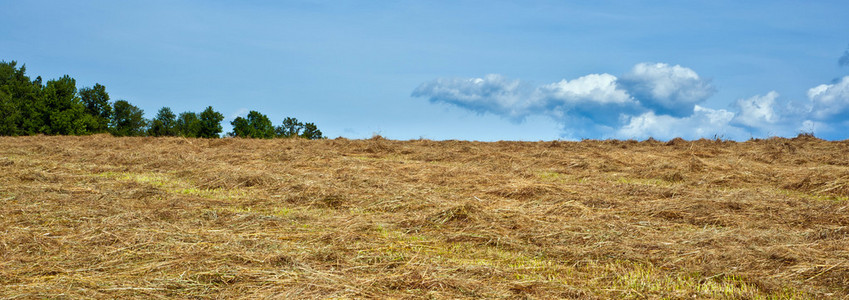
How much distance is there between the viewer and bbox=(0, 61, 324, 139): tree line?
44.0 m

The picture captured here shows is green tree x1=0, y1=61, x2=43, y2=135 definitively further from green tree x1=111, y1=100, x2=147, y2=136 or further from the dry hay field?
the dry hay field

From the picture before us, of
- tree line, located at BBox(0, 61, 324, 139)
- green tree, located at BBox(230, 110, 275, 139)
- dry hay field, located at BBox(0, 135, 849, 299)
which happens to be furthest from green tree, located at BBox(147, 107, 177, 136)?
dry hay field, located at BBox(0, 135, 849, 299)

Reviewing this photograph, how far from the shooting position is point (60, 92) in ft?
149

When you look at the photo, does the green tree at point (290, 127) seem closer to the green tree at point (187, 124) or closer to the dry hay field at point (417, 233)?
the green tree at point (187, 124)

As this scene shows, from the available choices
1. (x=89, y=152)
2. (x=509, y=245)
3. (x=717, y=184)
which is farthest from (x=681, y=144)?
(x=89, y=152)

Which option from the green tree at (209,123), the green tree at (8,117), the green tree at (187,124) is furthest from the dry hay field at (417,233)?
the green tree at (187,124)

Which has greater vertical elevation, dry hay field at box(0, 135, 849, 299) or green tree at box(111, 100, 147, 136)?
green tree at box(111, 100, 147, 136)

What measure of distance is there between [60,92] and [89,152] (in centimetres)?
3582

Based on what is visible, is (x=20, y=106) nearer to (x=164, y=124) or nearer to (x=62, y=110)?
(x=62, y=110)

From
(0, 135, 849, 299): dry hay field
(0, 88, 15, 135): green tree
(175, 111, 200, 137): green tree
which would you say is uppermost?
(175, 111, 200, 137): green tree

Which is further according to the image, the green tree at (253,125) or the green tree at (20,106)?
the green tree at (253,125)

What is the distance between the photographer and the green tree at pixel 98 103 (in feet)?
162

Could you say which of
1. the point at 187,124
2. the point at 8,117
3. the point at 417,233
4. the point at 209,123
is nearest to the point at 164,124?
the point at 187,124

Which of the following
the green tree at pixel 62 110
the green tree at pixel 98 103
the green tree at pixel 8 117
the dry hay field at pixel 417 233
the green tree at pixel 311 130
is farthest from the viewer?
the green tree at pixel 311 130
